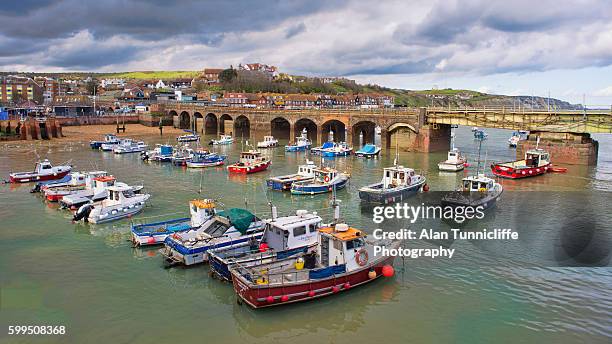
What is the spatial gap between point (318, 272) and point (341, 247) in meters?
1.64

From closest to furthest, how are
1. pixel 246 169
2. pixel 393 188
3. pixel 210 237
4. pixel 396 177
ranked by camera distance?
pixel 210 237
pixel 393 188
pixel 396 177
pixel 246 169

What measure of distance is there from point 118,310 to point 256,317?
19.1 ft

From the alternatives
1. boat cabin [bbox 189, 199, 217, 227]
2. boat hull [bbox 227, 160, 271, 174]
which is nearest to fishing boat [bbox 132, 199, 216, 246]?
boat cabin [bbox 189, 199, 217, 227]

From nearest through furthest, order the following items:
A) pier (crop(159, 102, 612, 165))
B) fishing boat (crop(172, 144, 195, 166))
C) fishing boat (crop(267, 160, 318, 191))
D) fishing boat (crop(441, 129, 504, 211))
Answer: fishing boat (crop(441, 129, 504, 211)) < fishing boat (crop(267, 160, 318, 191)) < pier (crop(159, 102, 612, 165)) < fishing boat (crop(172, 144, 195, 166))

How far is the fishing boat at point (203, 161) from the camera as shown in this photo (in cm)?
5978

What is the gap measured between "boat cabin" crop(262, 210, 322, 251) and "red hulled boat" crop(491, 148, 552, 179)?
3237 centimetres

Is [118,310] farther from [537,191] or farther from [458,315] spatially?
[537,191]

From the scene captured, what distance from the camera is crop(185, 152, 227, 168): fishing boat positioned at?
59.8 metres

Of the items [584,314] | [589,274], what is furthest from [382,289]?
[589,274]

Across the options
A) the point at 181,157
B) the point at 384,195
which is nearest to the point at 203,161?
the point at 181,157

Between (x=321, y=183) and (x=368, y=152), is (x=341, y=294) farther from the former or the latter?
(x=368, y=152)

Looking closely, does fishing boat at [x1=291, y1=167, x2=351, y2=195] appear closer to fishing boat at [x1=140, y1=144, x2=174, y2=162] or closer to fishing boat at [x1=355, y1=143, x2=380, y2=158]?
fishing boat at [x1=355, y1=143, x2=380, y2=158]

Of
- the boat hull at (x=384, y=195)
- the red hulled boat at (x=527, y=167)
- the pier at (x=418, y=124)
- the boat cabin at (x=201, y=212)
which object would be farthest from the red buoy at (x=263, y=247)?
the pier at (x=418, y=124)

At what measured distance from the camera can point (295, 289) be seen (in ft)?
66.9
